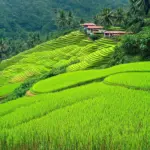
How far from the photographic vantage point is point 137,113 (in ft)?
29.3

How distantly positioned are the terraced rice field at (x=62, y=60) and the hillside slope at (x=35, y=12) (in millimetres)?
54254

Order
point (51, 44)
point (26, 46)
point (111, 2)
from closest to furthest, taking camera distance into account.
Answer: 1. point (51, 44)
2. point (26, 46)
3. point (111, 2)

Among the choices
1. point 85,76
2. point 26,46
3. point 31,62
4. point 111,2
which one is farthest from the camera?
point 111,2

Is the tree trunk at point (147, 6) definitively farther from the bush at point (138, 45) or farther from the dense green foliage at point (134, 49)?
the bush at point (138, 45)

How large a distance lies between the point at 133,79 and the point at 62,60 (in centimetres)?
2329

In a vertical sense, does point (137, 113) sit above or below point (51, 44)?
above

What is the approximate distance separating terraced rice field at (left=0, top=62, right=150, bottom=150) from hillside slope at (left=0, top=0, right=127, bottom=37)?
87.6 m

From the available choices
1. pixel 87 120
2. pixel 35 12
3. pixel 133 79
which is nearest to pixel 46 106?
pixel 87 120

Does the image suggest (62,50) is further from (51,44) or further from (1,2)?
(1,2)

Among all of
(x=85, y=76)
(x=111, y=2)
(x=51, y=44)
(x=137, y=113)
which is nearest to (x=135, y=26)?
(x=51, y=44)

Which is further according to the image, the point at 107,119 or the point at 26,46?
the point at 26,46

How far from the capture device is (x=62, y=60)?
1427 inches

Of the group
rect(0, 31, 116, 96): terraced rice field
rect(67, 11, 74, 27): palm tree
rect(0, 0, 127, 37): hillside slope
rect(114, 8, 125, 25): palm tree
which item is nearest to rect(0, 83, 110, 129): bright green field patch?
rect(0, 31, 116, 96): terraced rice field

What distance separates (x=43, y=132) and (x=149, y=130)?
2603 mm
